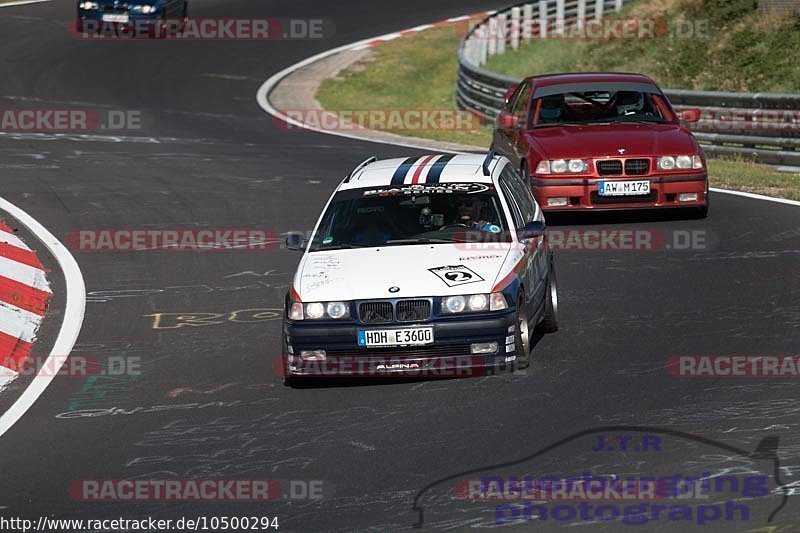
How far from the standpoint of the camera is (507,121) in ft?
56.0

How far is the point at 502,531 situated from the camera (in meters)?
6.80

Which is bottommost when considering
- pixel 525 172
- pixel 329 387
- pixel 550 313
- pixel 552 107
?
pixel 329 387

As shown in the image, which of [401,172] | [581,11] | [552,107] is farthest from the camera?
[581,11]

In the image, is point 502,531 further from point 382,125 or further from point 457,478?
point 382,125

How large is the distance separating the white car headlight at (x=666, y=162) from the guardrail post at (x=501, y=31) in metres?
20.1

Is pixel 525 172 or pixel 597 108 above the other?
pixel 597 108

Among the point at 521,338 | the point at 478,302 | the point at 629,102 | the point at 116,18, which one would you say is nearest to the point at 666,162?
the point at 629,102

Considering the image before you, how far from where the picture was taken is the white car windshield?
1072 centimetres

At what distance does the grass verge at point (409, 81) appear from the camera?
101 ft

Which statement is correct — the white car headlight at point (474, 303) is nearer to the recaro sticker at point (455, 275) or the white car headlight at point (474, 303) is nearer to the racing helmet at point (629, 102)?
the recaro sticker at point (455, 275)

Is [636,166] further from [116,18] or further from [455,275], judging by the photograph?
[116,18]

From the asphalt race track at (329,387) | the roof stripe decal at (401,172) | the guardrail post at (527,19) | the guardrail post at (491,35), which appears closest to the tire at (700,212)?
the asphalt race track at (329,387)

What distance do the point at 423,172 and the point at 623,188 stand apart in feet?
16.3

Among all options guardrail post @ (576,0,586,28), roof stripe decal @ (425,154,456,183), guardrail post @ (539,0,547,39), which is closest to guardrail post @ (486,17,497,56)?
guardrail post @ (539,0,547,39)
